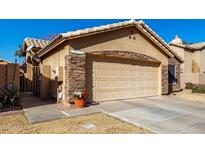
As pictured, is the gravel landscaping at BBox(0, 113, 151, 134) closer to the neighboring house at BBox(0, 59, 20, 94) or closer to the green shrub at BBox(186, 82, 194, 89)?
the neighboring house at BBox(0, 59, 20, 94)

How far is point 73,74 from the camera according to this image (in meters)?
8.59

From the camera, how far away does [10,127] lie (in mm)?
5559

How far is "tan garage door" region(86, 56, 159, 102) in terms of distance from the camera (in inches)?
376

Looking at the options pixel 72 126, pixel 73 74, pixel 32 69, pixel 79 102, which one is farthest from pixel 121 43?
pixel 32 69

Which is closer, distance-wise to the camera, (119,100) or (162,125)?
(162,125)

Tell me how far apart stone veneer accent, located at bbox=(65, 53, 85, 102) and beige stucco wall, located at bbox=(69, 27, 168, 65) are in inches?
21.7

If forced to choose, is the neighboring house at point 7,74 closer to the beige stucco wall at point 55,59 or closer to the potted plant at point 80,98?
the beige stucco wall at point 55,59

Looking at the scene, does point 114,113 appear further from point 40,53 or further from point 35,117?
point 40,53

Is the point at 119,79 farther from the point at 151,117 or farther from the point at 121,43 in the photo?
the point at 151,117

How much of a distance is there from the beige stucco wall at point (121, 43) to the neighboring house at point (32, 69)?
4.12 meters

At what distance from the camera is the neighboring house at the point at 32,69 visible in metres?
12.2

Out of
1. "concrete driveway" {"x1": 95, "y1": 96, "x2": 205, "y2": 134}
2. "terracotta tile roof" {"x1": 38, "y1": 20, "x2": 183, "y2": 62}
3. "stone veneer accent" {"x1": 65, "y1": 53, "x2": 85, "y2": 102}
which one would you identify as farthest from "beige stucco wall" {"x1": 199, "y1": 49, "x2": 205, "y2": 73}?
"stone veneer accent" {"x1": 65, "y1": 53, "x2": 85, "y2": 102}

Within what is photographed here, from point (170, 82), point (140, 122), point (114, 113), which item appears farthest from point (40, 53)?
point (170, 82)
